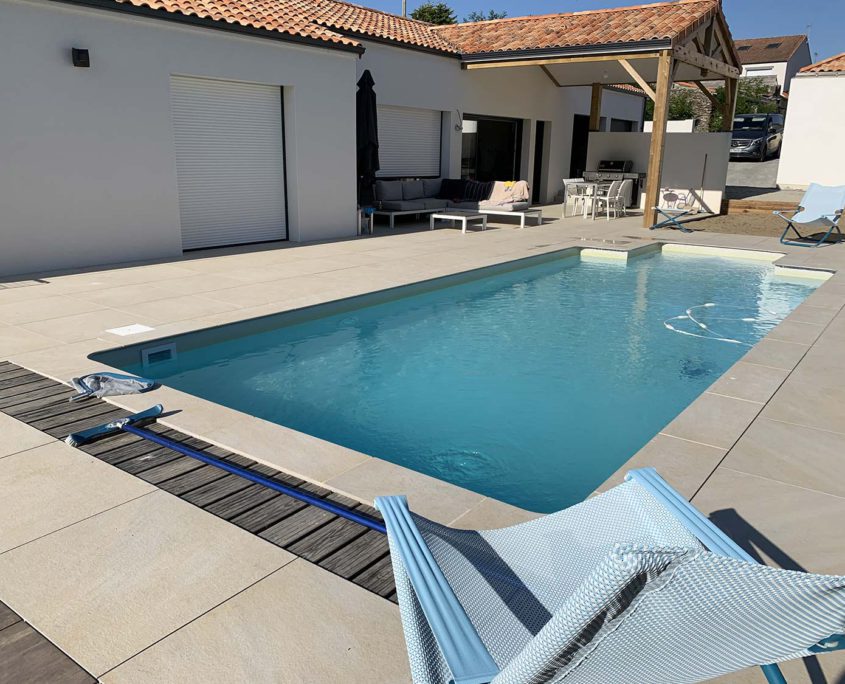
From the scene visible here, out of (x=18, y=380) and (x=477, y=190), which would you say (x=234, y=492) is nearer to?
(x=18, y=380)

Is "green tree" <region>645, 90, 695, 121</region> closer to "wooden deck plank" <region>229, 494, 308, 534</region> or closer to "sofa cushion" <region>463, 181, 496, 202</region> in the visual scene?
"sofa cushion" <region>463, 181, 496, 202</region>

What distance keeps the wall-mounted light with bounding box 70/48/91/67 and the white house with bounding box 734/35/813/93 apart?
145 feet

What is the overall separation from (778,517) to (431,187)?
12.5m

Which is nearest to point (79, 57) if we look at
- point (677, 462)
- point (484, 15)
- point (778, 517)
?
point (677, 462)

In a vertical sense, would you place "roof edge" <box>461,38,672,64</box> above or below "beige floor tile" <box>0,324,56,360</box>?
above

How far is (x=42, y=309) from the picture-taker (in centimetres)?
653

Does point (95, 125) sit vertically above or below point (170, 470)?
above

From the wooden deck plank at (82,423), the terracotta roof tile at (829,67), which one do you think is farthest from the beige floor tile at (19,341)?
the terracotta roof tile at (829,67)

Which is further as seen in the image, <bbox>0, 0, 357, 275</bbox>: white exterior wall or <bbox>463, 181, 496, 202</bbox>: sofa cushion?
<bbox>463, 181, 496, 202</bbox>: sofa cushion

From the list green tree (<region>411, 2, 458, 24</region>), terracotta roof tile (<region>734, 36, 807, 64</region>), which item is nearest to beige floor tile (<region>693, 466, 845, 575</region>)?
green tree (<region>411, 2, 458, 24</region>)

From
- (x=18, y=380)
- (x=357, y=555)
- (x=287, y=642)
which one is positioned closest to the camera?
(x=287, y=642)

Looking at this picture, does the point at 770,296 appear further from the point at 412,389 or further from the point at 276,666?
the point at 276,666

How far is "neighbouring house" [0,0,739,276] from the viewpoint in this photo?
26.8 feet

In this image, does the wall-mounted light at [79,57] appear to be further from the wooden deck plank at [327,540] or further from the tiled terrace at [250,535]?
the wooden deck plank at [327,540]
